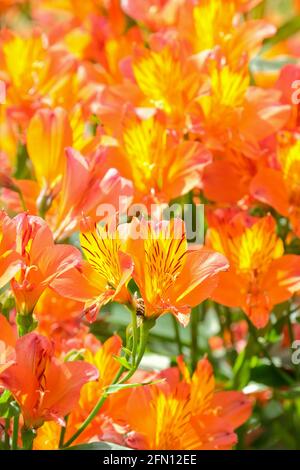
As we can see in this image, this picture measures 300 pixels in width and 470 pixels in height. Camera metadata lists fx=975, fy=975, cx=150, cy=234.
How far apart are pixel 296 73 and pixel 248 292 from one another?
23 cm

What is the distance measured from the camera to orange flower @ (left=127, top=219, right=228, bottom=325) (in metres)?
0.65

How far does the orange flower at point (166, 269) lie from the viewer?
25.7 inches

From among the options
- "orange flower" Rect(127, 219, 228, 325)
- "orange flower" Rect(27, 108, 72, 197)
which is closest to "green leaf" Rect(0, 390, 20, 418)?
"orange flower" Rect(127, 219, 228, 325)

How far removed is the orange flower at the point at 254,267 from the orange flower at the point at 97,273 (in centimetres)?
12

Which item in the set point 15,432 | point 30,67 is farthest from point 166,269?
point 30,67

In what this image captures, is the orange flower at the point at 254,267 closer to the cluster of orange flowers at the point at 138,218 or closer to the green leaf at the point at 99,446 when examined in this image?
Result: the cluster of orange flowers at the point at 138,218

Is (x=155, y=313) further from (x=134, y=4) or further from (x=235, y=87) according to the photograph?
(x=134, y=4)

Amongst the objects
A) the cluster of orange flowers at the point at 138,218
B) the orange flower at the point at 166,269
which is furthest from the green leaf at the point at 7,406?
the orange flower at the point at 166,269

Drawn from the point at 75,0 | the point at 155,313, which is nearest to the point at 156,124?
the point at 155,313

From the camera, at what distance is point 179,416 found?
722mm

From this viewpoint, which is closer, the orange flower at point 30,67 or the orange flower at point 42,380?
the orange flower at point 42,380

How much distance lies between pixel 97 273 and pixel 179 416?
13 cm

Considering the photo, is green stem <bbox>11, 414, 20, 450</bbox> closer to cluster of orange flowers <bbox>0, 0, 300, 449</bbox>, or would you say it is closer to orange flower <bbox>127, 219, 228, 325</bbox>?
cluster of orange flowers <bbox>0, 0, 300, 449</bbox>

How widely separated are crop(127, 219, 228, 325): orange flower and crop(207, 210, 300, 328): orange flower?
10 cm
